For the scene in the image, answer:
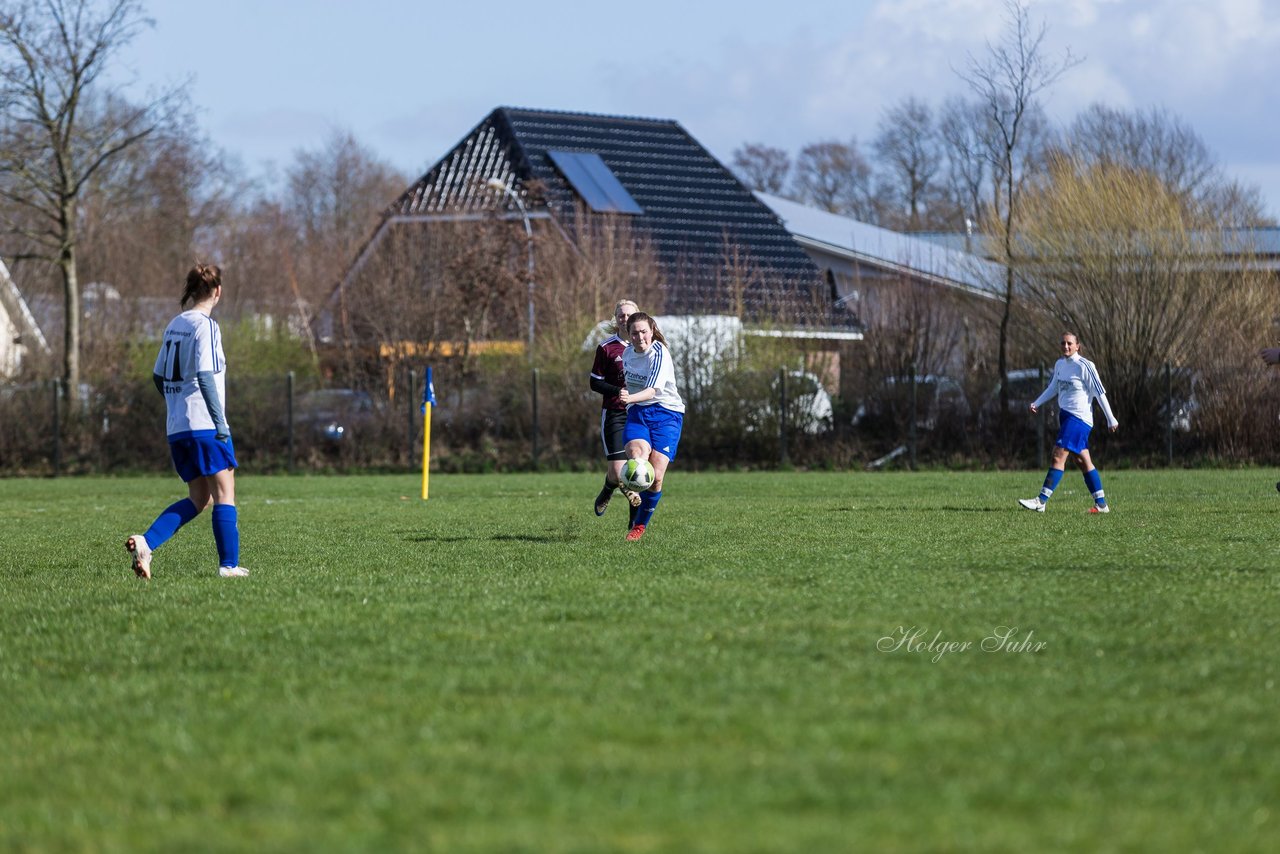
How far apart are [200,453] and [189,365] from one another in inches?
22.3

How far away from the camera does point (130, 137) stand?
3155 cm

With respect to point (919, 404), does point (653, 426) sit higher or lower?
lower

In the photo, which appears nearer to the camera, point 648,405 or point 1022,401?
point 648,405

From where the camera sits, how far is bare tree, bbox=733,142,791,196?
2808 inches

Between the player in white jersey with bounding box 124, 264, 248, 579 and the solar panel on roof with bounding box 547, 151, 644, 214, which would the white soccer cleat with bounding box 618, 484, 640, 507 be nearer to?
the player in white jersey with bounding box 124, 264, 248, 579

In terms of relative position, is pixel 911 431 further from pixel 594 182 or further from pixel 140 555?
pixel 140 555

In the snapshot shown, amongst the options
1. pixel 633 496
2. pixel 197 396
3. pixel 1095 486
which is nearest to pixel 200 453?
pixel 197 396

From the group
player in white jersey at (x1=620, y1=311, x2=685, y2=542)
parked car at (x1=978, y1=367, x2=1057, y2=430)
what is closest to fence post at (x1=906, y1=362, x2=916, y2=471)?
parked car at (x1=978, y1=367, x2=1057, y2=430)

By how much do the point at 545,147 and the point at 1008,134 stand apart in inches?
679

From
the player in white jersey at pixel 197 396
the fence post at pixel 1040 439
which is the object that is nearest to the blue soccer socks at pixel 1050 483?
the player in white jersey at pixel 197 396

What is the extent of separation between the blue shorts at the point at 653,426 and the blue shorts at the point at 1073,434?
18.3 feet

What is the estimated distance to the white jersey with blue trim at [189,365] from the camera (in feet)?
32.2

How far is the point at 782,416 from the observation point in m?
29.5

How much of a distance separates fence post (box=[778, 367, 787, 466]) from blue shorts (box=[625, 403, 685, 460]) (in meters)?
16.5
